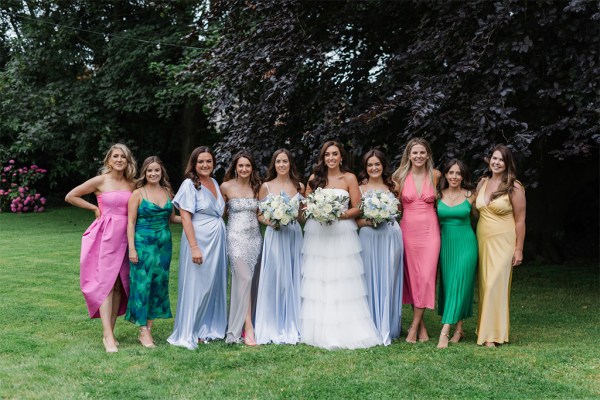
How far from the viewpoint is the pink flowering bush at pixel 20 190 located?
78.2ft

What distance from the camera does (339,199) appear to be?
6.84 meters

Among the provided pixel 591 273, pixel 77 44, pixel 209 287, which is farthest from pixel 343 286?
pixel 77 44

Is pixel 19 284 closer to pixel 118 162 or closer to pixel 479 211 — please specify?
pixel 118 162

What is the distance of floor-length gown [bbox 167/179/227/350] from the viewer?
698cm

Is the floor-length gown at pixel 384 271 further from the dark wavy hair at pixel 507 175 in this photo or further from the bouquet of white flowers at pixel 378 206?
the dark wavy hair at pixel 507 175

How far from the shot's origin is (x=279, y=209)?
271 inches

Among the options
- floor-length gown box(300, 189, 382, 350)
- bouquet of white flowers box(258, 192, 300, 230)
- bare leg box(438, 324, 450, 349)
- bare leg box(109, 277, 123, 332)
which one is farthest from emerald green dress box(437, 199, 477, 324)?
bare leg box(109, 277, 123, 332)

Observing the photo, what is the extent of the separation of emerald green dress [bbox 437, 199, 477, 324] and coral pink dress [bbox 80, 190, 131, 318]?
10.5 ft

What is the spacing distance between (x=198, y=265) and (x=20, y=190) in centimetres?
1871

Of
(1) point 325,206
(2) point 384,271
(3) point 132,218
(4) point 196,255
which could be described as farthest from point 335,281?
(3) point 132,218

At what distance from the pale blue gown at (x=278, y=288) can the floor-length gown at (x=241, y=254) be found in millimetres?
135

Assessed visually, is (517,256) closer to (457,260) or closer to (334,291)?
(457,260)

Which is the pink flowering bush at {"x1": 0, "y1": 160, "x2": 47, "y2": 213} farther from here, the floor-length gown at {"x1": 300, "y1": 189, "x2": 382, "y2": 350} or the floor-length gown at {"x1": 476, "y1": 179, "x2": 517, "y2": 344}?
the floor-length gown at {"x1": 476, "y1": 179, "x2": 517, "y2": 344}

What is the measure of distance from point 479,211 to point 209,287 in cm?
288
